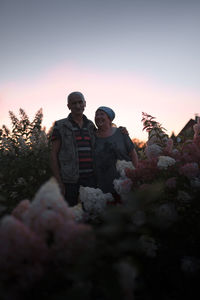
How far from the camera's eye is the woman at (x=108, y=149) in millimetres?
3600

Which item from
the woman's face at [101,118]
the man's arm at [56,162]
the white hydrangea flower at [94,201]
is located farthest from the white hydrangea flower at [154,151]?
the man's arm at [56,162]

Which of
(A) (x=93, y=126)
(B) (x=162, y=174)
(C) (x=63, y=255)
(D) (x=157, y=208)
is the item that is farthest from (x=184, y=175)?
(A) (x=93, y=126)

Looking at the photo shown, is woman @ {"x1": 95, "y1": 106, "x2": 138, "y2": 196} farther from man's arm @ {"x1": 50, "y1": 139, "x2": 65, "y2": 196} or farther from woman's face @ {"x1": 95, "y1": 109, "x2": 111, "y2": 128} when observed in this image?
man's arm @ {"x1": 50, "y1": 139, "x2": 65, "y2": 196}

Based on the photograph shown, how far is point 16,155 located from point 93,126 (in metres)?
1.33

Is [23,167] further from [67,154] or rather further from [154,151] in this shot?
[154,151]

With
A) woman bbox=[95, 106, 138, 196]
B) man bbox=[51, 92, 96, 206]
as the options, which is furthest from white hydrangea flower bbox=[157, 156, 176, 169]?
man bbox=[51, 92, 96, 206]

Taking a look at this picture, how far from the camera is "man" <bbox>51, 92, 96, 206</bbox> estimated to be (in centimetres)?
361

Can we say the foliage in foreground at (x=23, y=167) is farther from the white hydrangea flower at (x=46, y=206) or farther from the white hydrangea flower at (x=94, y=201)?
the white hydrangea flower at (x=46, y=206)

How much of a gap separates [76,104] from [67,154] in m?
0.76

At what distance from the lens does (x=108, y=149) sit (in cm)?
364

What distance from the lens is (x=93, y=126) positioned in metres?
4.03

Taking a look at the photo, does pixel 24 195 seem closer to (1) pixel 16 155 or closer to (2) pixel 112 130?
(1) pixel 16 155

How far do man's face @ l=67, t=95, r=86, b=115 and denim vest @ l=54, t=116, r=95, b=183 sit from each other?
0.20 meters

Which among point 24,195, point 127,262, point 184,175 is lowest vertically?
point 127,262
